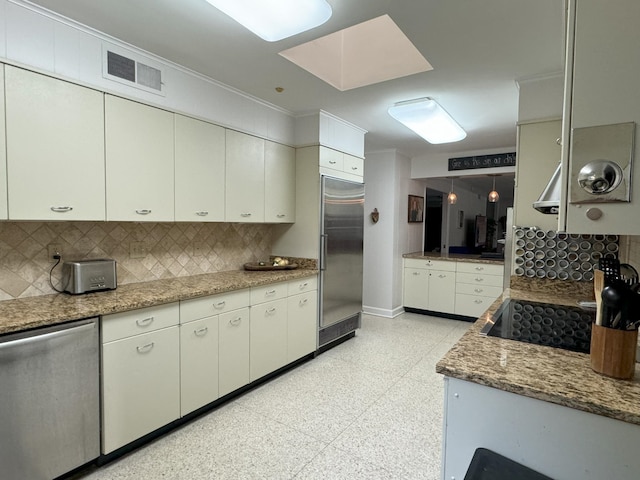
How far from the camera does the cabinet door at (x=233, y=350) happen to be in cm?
260

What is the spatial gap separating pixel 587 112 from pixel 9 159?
248 cm

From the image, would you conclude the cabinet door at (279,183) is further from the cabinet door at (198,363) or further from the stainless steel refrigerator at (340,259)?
the cabinet door at (198,363)

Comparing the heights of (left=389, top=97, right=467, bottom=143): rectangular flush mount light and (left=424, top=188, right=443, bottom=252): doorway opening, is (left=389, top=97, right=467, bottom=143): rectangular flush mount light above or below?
above

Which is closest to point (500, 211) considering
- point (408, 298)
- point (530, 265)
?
point (408, 298)

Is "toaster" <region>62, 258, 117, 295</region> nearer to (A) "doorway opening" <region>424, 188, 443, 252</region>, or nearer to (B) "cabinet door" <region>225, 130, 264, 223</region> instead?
(B) "cabinet door" <region>225, 130, 264, 223</region>

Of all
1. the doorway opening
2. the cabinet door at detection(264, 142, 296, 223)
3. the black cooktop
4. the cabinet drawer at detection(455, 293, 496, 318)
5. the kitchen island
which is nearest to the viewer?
the kitchen island

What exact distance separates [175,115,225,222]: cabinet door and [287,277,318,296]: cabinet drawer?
0.89m

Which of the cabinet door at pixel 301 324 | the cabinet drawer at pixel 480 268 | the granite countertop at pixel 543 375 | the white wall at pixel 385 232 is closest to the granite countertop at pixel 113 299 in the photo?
the cabinet door at pixel 301 324

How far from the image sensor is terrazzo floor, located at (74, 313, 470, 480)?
195 centimetres

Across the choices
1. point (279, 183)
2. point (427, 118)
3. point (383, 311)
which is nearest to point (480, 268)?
point (383, 311)

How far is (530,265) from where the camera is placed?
8.69ft

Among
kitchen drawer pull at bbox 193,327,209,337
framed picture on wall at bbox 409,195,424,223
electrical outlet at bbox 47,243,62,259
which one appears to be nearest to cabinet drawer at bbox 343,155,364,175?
framed picture on wall at bbox 409,195,424,223

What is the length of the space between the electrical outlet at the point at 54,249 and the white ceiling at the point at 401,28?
1.36 metres

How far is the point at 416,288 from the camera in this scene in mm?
5258
